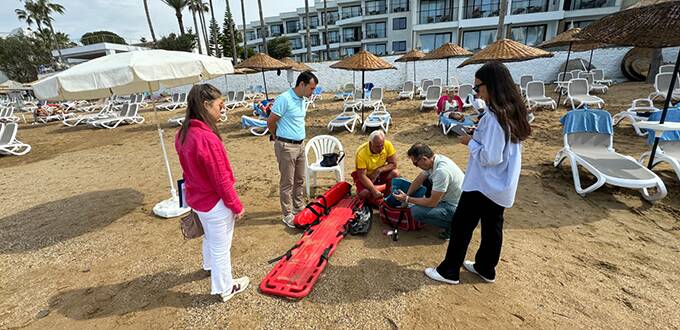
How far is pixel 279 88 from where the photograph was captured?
22.2 metres

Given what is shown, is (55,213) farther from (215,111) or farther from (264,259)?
(215,111)

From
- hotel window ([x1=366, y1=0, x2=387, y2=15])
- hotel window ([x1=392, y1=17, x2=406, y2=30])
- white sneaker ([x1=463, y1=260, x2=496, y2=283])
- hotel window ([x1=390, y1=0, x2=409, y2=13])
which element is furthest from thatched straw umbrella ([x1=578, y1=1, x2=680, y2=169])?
hotel window ([x1=366, y1=0, x2=387, y2=15])

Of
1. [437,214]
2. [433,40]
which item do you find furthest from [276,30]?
[437,214]

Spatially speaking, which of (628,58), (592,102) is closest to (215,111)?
(592,102)

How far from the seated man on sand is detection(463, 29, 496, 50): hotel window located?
27.9 metres

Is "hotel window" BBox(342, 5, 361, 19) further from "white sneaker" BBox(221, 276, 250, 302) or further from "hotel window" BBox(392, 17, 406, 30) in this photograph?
"white sneaker" BBox(221, 276, 250, 302)

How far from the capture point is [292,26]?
47.4 m

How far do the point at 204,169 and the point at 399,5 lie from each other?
36406 millimetres

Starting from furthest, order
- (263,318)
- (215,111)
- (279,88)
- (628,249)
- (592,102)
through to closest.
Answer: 1. (279,88)
2. (592,102)
3. (628,249)
4. (263,318)
5. (215,111)

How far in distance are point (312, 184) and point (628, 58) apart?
1732 centimetres

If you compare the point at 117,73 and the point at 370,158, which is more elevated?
the point at 117,73

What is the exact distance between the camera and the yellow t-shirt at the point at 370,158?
370cm

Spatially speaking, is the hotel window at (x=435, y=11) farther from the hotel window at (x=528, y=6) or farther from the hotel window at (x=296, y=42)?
the hotel window at (x=296, y=42)

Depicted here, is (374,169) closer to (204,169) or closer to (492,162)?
(492,162)
